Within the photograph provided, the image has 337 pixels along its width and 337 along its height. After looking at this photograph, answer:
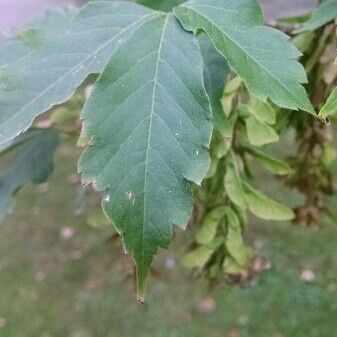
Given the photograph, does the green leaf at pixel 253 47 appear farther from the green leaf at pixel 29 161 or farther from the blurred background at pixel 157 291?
the blurred background at pixel 157 291

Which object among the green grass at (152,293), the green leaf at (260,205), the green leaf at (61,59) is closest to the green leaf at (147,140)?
the green leaf at (61,59)

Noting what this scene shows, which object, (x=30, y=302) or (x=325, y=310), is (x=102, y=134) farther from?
(x=30, y=302)

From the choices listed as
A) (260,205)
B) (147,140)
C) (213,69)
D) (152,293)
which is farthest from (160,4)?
(152,293)

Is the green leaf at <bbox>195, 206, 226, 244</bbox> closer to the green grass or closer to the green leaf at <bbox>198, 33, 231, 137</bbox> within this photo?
the green leaf at <bbox>198, 33, 231, 137</bbox>

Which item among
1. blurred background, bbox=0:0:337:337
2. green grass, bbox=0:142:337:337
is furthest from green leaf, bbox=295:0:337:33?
green grass, bbox=0:142:337:337

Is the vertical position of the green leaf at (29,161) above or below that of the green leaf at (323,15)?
below

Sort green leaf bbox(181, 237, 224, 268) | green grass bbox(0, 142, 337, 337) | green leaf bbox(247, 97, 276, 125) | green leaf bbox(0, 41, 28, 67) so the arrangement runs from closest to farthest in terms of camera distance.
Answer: green leaf bbox(0, 41, 28, 67)
green leaf bbox(247, 97, 276, 125)
green leaf bbox(181, 237, 224, 268)
green grass bbox(0, 142, 337, 337)

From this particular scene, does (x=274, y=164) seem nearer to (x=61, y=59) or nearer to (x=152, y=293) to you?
(x=61, y=59)
